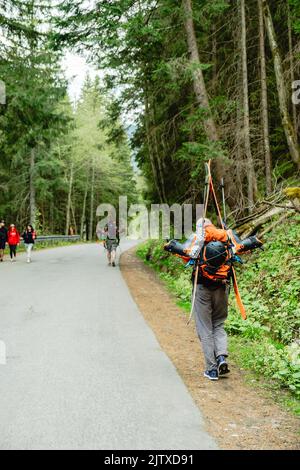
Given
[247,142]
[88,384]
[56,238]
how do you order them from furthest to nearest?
[56,238] → [247,142] → [88,384]

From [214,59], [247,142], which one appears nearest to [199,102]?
[247,142]

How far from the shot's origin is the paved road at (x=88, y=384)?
4.27 meters

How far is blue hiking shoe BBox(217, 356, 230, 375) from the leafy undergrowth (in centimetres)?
52

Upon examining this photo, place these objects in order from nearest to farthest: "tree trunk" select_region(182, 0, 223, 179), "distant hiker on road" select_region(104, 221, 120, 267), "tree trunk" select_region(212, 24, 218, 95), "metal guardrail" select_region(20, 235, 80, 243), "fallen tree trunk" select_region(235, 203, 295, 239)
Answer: "fallen tree trunk" select_region(235, 203, 295, 239) → "tree trunk" select_region(182, 0, 223, 179) → "tree trunk" select_region(212, 24, 218, 95) → "distant hiker on road" select_region(104, 221, 120, 267) → "metal guardrail" select_region(20, 235, 80, 243)

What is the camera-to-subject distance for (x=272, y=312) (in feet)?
31.3

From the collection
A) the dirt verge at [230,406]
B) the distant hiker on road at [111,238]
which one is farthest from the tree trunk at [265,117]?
the dirt verge at [230,406]

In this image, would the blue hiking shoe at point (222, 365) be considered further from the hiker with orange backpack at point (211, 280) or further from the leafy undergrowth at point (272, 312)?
the leafy undergrowth at point (272, 312)

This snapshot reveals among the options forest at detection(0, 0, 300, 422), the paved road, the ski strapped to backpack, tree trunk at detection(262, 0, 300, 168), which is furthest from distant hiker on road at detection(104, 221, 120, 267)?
the ski strapped to backpack

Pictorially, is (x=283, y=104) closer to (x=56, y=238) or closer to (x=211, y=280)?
(x=211, y=280)

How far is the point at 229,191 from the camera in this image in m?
16.0

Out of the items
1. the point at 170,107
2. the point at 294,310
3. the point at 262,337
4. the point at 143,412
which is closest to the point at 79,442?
the point at 143,412

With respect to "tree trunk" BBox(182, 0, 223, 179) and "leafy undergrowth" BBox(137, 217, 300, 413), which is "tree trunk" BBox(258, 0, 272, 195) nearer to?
"tree trunk" BBox(182, 0, 223, 179)

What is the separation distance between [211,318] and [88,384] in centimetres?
183

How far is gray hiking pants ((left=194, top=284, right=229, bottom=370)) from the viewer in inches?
247
